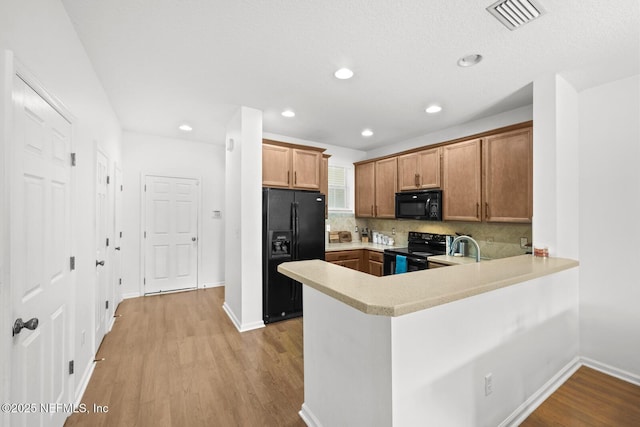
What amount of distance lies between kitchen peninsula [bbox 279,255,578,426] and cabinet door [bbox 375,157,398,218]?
8.23 ft

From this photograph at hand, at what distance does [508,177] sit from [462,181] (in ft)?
1.79

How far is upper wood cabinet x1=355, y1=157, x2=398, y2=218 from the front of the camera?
4.54 m

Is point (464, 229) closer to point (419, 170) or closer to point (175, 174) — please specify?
point (419, 170)

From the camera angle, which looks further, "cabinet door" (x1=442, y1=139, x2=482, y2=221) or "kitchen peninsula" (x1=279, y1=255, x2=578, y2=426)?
"cabinet door" (x1=442, y1=139, x2=482, y2=221)

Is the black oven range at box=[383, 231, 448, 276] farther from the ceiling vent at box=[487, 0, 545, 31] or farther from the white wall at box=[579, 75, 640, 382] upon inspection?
the ceiling vent at box=[487, 0, 545, 31]

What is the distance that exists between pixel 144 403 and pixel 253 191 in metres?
2.21

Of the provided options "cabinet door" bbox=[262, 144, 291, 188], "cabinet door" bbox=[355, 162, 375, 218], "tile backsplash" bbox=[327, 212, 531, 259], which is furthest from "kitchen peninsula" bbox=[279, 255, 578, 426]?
"cabinet door" bbox=[355, 162, 375, 218]

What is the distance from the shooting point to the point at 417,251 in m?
4.16

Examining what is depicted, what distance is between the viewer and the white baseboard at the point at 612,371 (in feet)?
7.59

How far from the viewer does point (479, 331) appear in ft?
5.18

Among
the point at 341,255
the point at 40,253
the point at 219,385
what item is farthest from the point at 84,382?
the point at 341,255

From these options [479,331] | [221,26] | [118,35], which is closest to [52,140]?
[118,35]

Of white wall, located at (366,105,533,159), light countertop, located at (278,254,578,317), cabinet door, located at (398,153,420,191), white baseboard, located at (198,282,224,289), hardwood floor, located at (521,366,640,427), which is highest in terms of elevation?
white wall, located at (366,105,533,159)

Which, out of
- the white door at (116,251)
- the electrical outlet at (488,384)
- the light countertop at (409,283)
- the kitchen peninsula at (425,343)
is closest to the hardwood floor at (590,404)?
the kitchen peninsula at (425,343)
